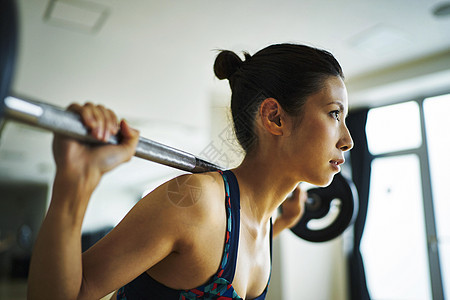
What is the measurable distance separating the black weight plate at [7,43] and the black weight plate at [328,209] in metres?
1.32

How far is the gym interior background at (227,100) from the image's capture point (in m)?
2.81

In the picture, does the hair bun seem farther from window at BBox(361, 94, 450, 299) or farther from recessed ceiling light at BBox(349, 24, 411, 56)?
window at BBox(361, 94, 450, 299)

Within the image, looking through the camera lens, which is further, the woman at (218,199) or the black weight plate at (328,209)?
the black weight plate at (328,209)

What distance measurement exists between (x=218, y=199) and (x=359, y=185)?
4013 millimetres

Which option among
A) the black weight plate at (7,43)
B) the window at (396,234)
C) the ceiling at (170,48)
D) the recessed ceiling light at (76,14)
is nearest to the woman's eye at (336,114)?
the black weight plate at (7,43)

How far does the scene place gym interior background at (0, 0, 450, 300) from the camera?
2.81m

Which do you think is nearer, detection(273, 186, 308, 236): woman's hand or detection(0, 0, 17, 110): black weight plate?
detection(0, 0, 17, 110): black weight plate

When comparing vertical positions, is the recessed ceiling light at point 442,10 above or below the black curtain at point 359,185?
above

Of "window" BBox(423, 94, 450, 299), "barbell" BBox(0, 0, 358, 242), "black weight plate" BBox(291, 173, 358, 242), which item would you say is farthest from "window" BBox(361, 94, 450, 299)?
"barbell" BBox(0, 0, 358, 242)

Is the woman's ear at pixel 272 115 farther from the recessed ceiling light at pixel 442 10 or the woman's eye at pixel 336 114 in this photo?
the recessed ceiling light at pixel 442 10

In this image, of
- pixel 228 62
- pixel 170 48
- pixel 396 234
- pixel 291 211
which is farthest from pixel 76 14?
pixel 396 234

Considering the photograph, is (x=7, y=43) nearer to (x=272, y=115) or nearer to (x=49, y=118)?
(x=49, y=118)

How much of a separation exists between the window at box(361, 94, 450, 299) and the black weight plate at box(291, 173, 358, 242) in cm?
306

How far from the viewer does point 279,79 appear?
3.23ft
